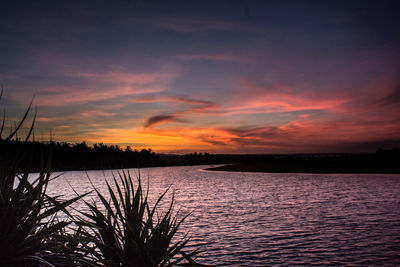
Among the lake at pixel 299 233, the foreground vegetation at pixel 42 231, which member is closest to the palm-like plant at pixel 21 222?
the foreground vegetation at pixel 42 231

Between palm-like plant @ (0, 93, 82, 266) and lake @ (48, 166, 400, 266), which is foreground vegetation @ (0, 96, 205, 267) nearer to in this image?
palm-like plant @ (0, 93, 82, 266)

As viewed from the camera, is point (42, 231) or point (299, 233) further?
point (299, 233)

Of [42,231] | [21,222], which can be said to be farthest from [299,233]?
[21,222]

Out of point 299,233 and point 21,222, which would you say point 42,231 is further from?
point 299,233

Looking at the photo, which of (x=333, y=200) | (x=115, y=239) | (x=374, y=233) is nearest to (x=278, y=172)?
(x=333, y=200)

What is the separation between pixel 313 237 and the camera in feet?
68.6

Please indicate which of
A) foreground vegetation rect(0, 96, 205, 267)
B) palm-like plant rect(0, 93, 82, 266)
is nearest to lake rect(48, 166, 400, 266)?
foreground vegetation rect(0, 96, 205, 267)

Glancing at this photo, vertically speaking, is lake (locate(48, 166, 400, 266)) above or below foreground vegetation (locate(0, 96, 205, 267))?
below

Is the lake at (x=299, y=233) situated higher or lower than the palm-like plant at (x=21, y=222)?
lower

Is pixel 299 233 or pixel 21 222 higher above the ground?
pixel 21 222

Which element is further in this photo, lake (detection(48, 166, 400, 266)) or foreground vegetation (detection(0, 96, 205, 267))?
lake (detection(48, 166, 400, 266))

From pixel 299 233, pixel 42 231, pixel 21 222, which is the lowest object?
pixel 299 233

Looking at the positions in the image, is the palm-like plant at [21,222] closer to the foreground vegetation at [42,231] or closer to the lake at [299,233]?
the foreground vegetation at [42,231]

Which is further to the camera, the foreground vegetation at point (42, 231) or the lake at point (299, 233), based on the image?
the lake at point (299, 233)
